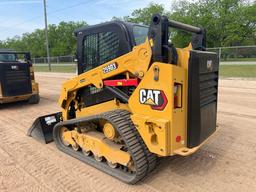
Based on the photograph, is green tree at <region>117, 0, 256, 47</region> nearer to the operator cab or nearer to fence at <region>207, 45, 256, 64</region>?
fence at <region>207, 45, 256, 64</region>

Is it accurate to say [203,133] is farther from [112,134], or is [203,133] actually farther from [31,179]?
[31,179]

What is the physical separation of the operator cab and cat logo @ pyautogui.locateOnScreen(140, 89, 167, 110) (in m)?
0.80

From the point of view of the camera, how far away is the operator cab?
3734mm

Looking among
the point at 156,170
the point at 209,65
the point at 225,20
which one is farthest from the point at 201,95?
the point at 225,20

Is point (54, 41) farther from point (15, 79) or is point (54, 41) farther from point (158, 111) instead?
point (158, 111)

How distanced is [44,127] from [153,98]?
2982 millimetres

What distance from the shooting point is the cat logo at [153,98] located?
301 cm

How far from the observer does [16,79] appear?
8.53 metres

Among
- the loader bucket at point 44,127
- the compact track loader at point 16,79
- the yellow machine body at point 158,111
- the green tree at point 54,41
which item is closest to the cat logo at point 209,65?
the yellow machine body at point 158,111

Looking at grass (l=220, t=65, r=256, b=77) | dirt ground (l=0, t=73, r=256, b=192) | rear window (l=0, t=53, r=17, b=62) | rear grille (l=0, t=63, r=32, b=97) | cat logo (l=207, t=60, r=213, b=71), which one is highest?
rear window (l=0, t=53, r=17, b=62)

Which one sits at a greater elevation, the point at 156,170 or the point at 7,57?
the point at 7,57

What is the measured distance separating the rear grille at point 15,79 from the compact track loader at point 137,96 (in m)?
4.63

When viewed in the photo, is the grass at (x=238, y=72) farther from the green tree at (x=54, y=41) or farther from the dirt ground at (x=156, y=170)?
the green tree at (x=54, y=41)

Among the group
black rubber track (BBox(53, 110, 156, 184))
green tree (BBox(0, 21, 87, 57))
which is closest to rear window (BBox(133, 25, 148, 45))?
black rubber track (BBox(53, 110, 156, 184))
